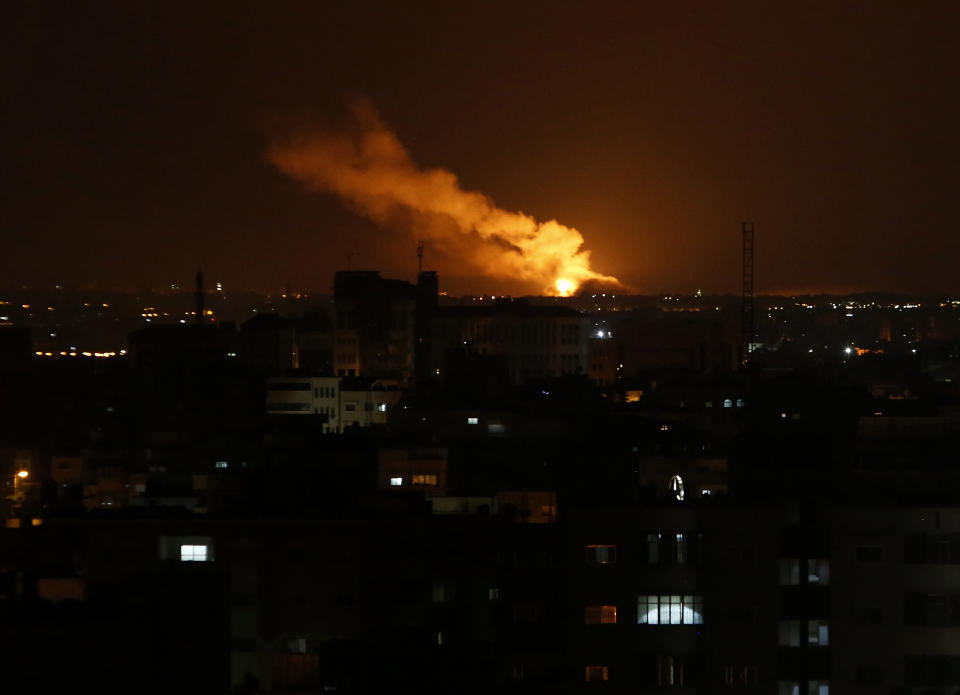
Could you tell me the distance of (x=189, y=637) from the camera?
7512 mm

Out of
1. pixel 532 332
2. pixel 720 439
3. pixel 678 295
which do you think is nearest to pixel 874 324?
pixel 678 295

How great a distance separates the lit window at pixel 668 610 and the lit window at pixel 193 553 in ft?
8.20

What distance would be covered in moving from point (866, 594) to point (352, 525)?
8.68 feet

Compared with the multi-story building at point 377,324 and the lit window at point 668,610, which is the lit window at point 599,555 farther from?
the multi-story building at point 377,324

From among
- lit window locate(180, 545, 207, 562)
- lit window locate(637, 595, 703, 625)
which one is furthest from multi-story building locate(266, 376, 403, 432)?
lit window locate(637, 595, 703, 625)

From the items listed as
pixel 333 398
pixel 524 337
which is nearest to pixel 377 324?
pixel 524 337

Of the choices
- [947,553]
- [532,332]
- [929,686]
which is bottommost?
[929,686]

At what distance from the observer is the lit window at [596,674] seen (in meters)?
8.80

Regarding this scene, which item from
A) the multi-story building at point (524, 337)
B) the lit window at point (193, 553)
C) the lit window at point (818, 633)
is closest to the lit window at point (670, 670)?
the lit window at point (818, 633)

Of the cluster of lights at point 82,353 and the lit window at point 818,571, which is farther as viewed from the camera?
the cluster of lights at point 82,353

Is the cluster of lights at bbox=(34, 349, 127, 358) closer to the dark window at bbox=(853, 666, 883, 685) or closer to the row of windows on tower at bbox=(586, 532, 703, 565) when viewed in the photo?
the row of windows on tower at bbox=(586, 532, 703, 565)

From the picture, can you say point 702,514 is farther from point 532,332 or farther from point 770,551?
point 532,332

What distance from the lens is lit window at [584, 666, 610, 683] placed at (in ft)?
28.9

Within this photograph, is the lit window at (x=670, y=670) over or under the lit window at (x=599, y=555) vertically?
under
